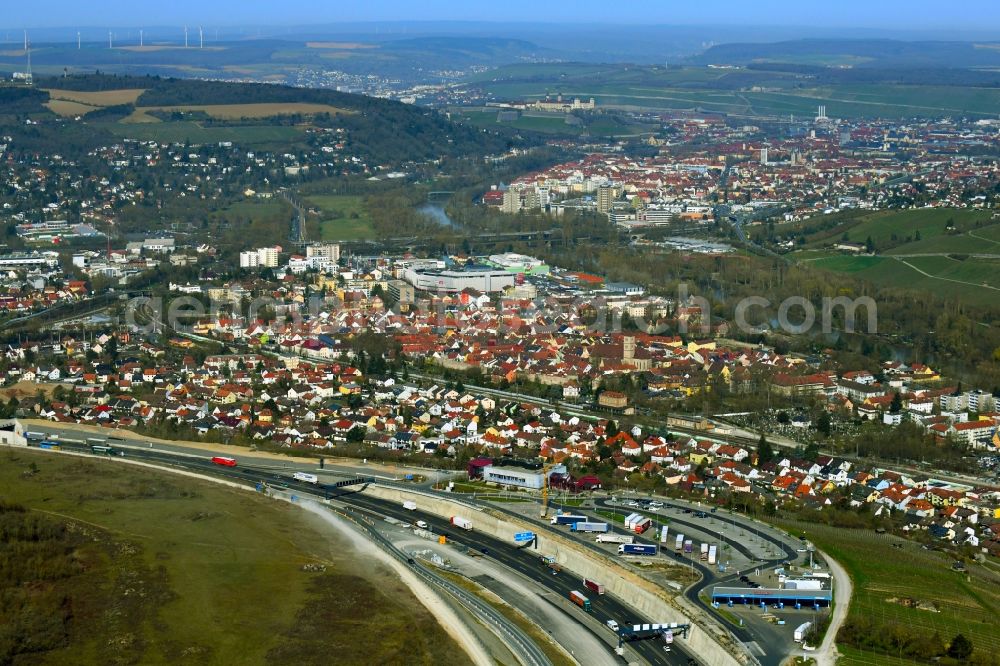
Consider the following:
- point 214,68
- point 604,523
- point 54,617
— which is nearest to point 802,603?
point 604,523

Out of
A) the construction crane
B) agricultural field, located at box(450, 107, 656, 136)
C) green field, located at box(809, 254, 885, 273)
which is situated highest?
the construction crane

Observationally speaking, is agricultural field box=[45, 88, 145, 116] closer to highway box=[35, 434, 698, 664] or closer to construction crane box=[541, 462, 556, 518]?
highway box=[35, 434, 698, 664]

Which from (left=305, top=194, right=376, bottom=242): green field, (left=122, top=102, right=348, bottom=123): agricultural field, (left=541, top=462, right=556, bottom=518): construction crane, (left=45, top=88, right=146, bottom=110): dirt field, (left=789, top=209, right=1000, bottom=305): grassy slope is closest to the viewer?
(left=541, top=462, right=556, bottom=518): construction crane

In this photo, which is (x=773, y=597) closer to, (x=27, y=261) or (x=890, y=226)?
(x=27, y=261)

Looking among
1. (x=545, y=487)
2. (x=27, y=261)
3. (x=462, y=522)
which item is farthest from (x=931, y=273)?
(x=27, y=261)

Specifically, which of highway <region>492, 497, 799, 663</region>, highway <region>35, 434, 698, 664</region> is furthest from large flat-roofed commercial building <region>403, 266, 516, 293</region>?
highway <region>492, 497, 799, 663</region>

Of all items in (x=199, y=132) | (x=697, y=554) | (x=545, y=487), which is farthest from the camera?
(x=199, y=132)
